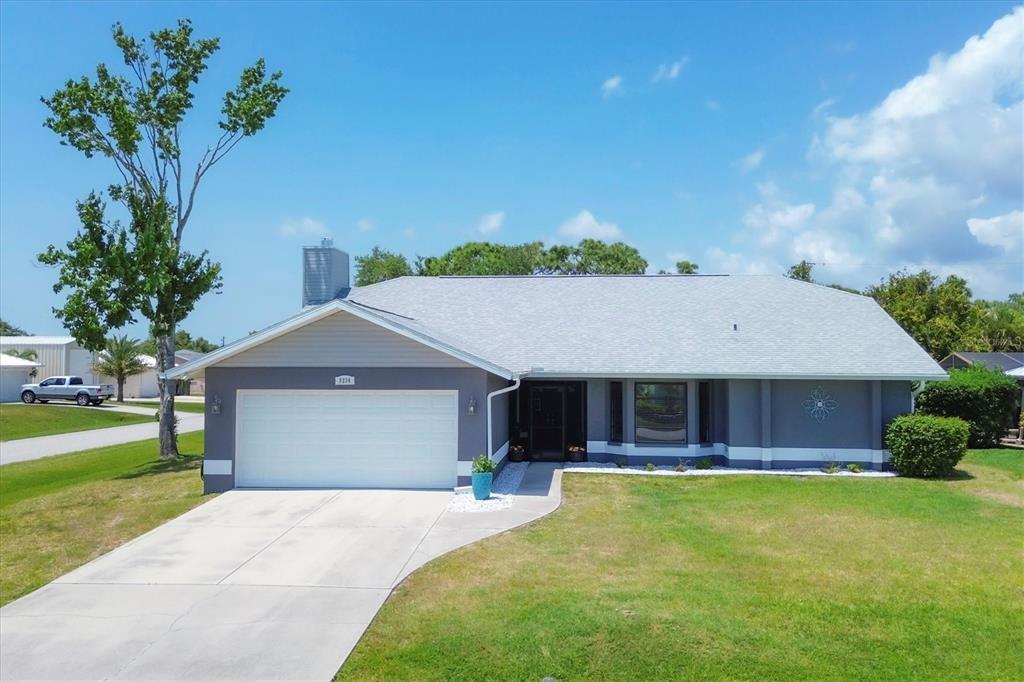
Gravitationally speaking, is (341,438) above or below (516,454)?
above

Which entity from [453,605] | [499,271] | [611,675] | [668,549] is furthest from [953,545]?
[499,271]

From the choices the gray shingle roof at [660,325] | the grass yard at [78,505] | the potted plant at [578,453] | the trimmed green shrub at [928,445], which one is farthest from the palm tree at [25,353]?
the trimmed green shrub at [928,445]

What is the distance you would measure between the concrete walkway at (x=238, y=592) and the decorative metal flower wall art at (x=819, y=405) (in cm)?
778

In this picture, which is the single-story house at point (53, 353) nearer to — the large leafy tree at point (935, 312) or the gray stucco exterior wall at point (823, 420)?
the gray stucco exterior wall at point (823, 420)

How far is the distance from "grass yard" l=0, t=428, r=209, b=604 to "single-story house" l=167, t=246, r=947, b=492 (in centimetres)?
199

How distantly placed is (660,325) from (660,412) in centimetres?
285

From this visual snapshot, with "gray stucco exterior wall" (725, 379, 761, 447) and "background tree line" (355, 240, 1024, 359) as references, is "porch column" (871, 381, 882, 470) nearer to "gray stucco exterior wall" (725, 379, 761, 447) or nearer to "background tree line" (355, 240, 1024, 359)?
"gray stucco exterior wall" (725, 379, 761, 447)

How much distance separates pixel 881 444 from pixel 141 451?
77.2 ft

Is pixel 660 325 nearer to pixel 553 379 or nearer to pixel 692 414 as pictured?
pixel 692 414

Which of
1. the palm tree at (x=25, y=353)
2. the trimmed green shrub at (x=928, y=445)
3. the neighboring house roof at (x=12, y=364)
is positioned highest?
the palm tree at (x=25, y=353)

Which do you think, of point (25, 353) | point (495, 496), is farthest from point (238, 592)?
point (25, 353)

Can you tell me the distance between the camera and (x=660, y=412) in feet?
58.8

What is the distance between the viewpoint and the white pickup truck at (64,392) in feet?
147

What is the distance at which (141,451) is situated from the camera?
24.0 m
